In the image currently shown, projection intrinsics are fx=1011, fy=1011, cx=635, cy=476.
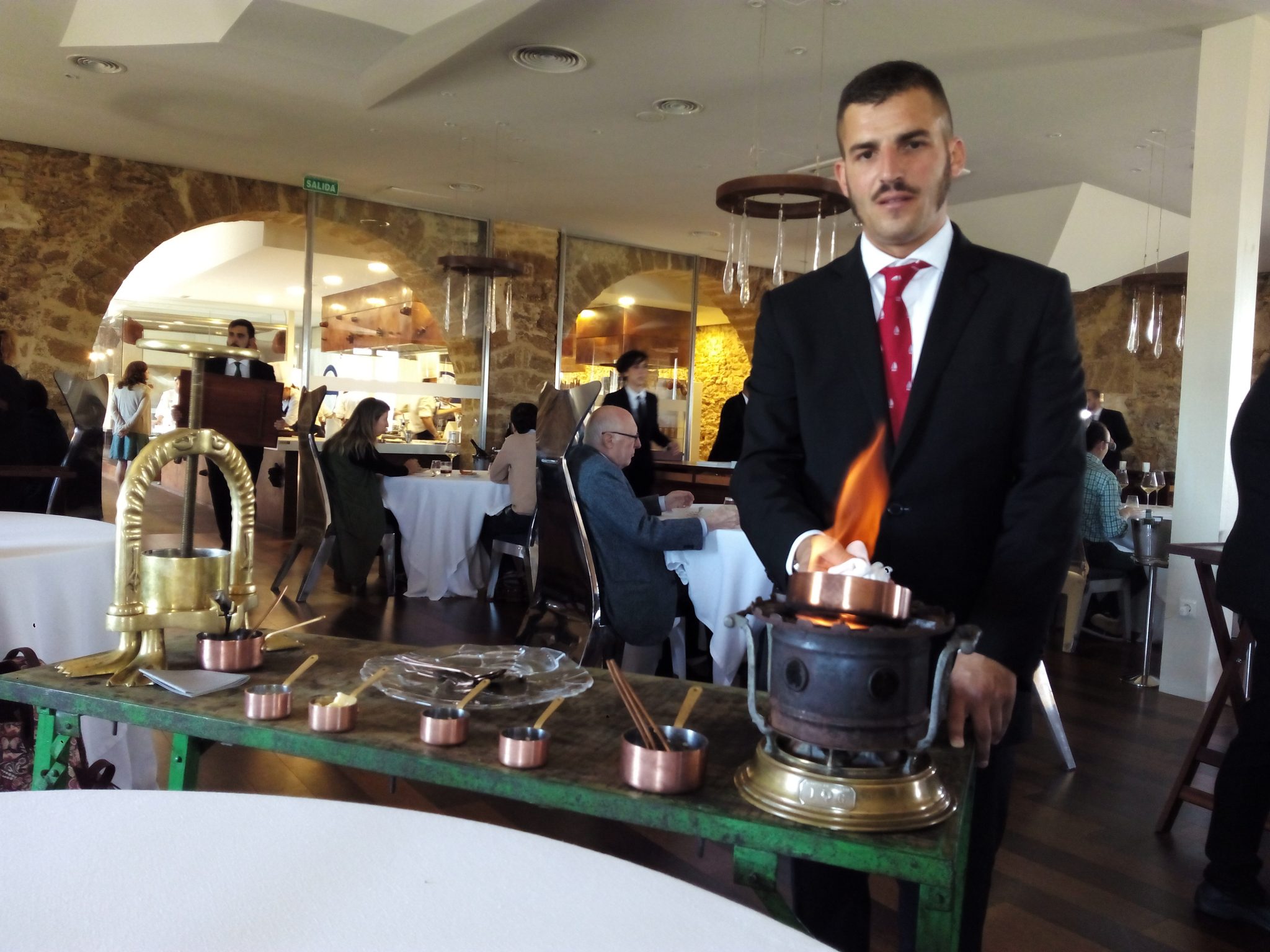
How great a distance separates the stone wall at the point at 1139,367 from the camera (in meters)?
11.7

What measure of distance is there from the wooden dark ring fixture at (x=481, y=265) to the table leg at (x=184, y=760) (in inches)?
263

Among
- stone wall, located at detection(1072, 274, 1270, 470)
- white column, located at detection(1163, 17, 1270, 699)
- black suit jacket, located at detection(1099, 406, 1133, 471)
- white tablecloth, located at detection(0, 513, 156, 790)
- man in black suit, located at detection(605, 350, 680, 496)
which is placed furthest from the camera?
stone wall, located at detection(1072, 274, 1270, 470)

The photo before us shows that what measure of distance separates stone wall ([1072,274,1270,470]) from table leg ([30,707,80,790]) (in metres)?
12.1

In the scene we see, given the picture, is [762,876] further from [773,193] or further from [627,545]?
[773,193]

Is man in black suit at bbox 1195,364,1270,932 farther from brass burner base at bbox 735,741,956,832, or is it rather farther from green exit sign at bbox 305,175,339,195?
green exit sign at bbox 305,175,339,195

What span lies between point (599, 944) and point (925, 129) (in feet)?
3.46

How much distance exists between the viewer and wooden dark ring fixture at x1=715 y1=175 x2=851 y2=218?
510cm

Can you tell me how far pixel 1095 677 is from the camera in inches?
193

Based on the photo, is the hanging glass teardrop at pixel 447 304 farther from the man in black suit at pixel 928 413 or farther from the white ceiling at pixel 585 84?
the man in black suit at pixel 928 413

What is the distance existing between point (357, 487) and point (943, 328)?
5097 millimetres

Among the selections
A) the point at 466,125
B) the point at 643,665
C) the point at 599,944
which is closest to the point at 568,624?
the point at 643,665

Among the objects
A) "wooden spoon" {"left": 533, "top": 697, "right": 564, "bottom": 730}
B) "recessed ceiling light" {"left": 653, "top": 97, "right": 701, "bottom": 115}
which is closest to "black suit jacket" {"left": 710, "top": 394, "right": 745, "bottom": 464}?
"recessed ceiling light" {"left": 653, "top": 97, "right": 701, "bottom": 115}

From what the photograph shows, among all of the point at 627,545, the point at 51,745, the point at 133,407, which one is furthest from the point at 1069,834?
the point at 133,407

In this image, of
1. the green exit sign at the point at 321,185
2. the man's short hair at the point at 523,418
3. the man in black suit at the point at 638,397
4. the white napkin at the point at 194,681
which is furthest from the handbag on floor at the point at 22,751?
the green exit sign at the point at 321,185
